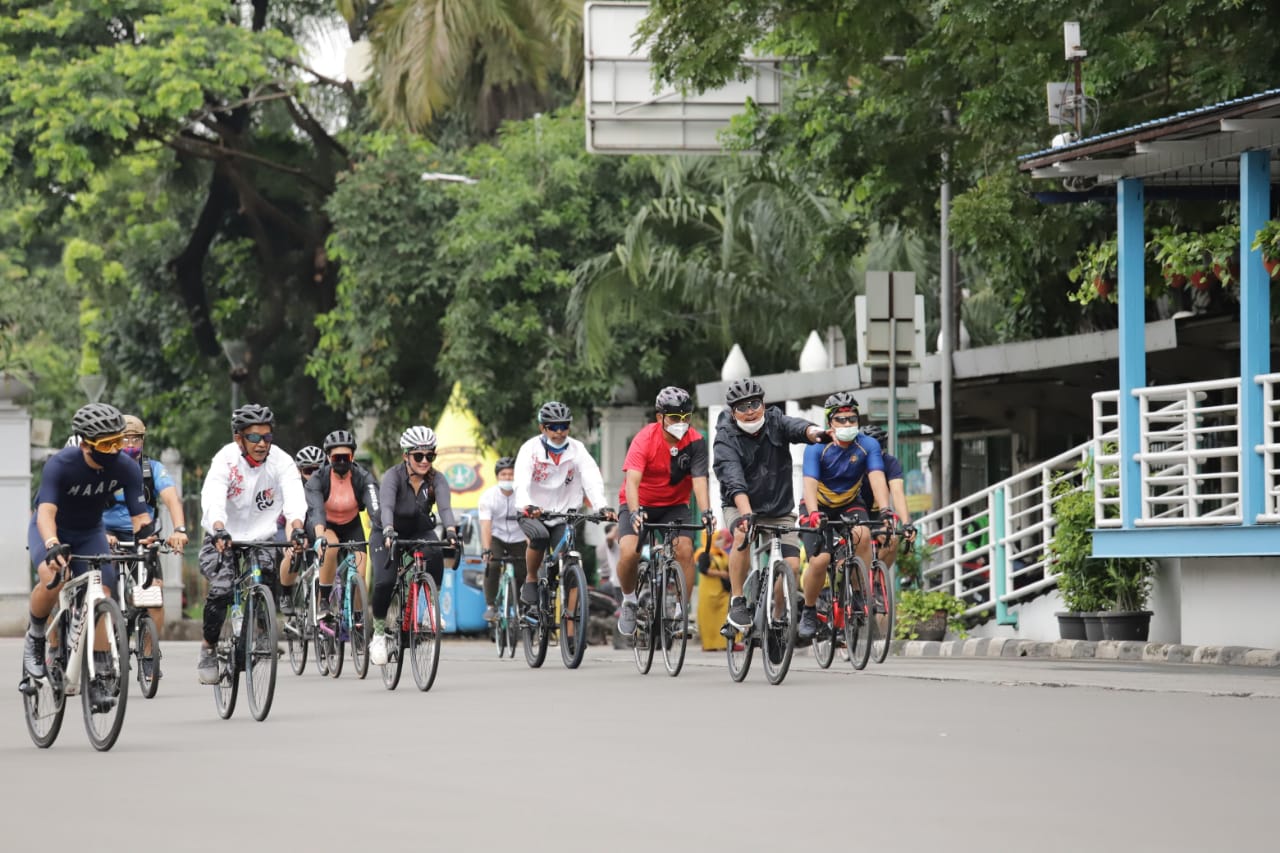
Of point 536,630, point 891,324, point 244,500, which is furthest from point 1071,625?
point 244,500

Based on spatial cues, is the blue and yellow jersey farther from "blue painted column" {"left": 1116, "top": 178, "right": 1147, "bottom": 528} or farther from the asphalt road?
"blue painted column" {"left": 1116, "top": 178, "right": 1147, "bottom": 528}

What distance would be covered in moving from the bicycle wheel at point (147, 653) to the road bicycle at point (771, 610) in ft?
12.0

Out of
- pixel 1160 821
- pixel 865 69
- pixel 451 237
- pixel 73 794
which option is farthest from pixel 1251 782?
pixel 451 237

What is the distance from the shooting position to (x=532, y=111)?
132 ft

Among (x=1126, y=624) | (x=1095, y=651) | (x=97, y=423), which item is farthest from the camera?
(x=1126, y=624)

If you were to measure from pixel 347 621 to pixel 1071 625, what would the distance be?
→ 676 cm

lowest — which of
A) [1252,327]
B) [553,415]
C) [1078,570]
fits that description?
[1078,570]

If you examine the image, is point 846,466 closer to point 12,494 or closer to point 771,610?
point 771,610

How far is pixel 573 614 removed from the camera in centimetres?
1809

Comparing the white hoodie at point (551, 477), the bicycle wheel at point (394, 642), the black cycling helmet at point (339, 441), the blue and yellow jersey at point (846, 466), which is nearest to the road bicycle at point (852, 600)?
the blue and yellow jersey at point (846, 466)

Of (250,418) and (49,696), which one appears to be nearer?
(49,696)

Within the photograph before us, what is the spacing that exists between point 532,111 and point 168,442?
10.6m

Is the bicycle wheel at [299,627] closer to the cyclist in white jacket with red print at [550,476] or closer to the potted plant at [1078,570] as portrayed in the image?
the cyclist in white jacket with red print at [550,476]

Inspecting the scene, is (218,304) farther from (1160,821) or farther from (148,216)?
(1160,821)
